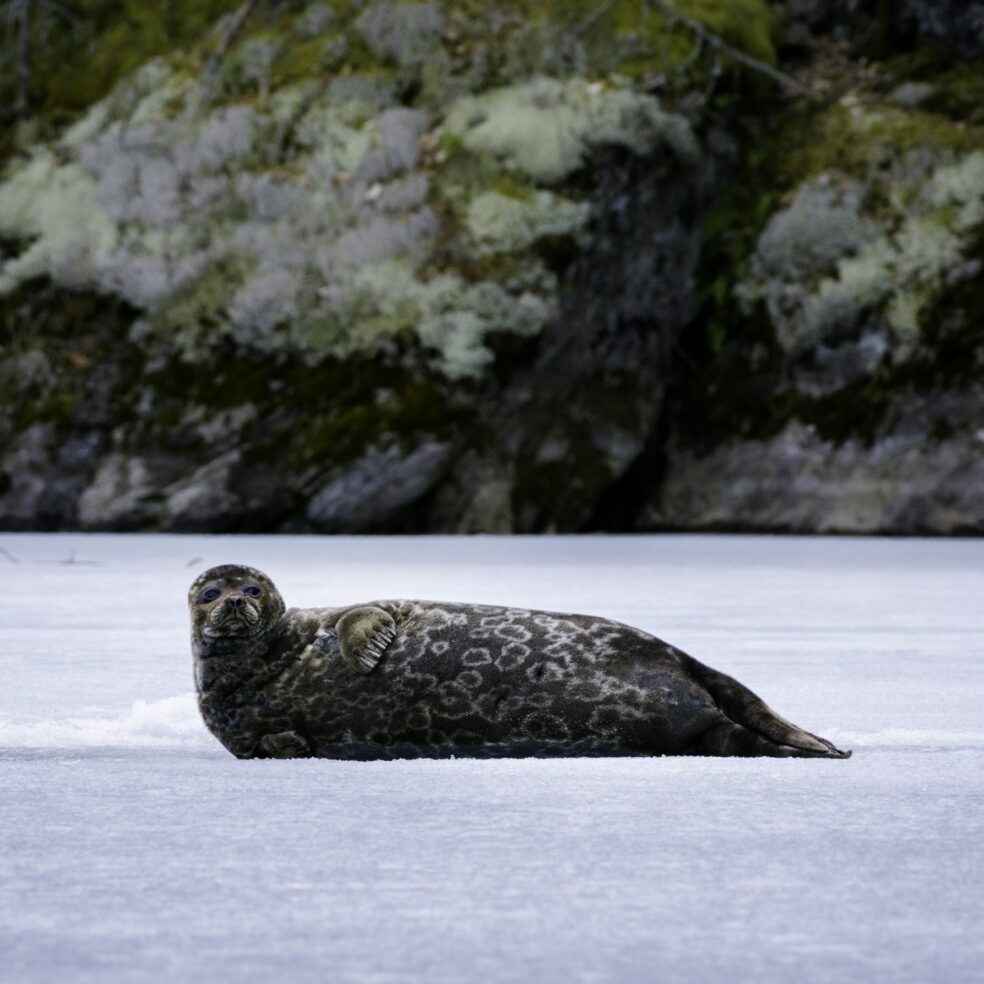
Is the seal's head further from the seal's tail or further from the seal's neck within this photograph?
the seal's tail

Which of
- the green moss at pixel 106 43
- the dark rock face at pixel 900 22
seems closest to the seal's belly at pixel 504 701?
the dark rock face at pixel 900 22

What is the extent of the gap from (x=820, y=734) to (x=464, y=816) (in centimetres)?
165

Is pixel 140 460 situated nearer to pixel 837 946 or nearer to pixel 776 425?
pixel 776 425

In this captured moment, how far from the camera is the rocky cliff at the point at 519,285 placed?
19141 mm

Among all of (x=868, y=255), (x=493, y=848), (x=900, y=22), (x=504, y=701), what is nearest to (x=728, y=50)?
(x=900, y=22)

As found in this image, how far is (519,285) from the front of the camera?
19891 mm

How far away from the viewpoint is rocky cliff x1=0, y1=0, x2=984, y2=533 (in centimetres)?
1914

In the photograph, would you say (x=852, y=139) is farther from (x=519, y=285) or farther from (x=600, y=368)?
(x=519, y=285)

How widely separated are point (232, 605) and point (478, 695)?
0.68m

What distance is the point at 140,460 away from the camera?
19.8m

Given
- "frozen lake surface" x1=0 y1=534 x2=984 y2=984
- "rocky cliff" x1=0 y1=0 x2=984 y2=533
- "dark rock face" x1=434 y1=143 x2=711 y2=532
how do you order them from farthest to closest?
"dark rock face" x1=434 y1=143 x2=711 y2=532 < "rocky cliff" x1=0 y1=0 x2=984 y2=533 < "frozen lake surface" x1=0 y1=534 x2=984 y2=984

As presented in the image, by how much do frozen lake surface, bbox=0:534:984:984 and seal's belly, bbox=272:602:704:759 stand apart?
0.10 meters

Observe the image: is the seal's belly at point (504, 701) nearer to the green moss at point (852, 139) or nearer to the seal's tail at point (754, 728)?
the seal's tail at point (754, 728)

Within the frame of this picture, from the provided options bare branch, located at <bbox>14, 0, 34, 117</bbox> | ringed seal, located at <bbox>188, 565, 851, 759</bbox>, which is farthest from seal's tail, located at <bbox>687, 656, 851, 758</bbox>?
bare branch, located at <bbox>14, 0, 34, 117</bbox>
